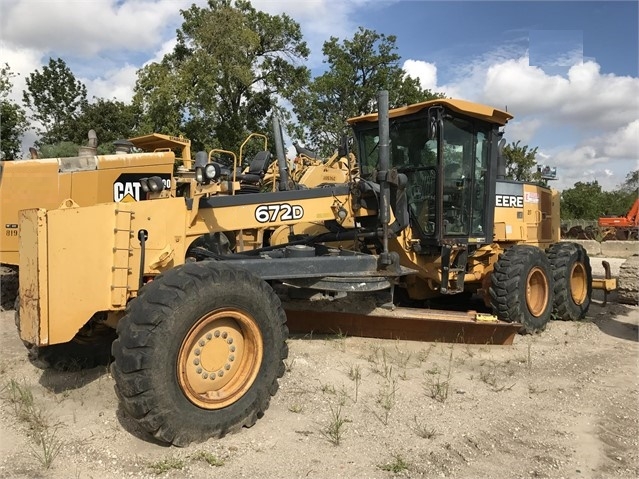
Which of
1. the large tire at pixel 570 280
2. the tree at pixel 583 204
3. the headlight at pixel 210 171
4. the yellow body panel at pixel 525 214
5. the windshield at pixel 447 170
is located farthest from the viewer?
the tree at pixel 583 204

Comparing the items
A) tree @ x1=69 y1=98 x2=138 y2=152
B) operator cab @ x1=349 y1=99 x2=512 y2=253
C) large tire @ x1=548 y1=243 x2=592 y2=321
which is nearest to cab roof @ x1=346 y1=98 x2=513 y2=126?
operator cab @ x1=349 y1=99 x2=512 y2=253

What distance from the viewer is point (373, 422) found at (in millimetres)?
4035

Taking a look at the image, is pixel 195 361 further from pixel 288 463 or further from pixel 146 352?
pixel 288 463

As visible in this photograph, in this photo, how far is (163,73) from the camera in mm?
22438

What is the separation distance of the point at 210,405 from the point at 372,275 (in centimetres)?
228

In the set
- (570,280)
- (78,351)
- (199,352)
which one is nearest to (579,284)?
(570,280)

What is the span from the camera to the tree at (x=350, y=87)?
2958 centimetres

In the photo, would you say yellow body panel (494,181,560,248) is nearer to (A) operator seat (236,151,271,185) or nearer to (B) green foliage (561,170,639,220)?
(A) operator seat (236,151,271,185)

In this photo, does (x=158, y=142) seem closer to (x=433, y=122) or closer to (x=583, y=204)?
(x=433, y=122)

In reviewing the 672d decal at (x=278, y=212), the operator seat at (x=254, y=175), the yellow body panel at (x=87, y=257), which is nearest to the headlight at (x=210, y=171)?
the yellow body panel at (x=87, y=257)

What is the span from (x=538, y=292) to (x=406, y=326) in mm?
2323

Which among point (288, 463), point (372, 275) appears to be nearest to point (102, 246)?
point (288, 463)

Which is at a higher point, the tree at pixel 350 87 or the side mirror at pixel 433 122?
the tree at pixel 350 87

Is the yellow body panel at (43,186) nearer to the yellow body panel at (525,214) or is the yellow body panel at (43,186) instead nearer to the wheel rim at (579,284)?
the yellow body panel at (525,214)
